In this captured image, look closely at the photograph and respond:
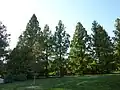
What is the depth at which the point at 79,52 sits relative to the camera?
160 ft

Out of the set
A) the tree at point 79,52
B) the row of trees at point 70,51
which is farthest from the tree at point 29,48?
the tree at point 79,52

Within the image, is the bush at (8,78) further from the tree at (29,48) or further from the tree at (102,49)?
the tree at (102,49)

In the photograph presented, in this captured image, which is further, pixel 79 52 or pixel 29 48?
pixel 79 52

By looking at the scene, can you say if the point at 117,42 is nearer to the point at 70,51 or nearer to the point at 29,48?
the point at 70,51

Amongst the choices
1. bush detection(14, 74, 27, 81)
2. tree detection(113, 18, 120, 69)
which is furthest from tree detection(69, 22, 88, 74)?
bush detection(14, 74, 27, 81)

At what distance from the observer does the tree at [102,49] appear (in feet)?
152

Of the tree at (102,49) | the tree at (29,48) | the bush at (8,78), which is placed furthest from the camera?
the tree at (102,49)

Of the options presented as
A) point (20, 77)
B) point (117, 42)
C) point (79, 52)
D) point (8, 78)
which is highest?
point (117, 42)

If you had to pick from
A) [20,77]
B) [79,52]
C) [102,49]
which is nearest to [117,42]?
[102,49]

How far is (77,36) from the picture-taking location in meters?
49.8

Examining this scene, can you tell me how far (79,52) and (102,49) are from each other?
187 inches

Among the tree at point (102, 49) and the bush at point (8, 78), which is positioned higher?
the tree at point (102, 49)

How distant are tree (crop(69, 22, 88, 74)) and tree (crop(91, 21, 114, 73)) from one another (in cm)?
208

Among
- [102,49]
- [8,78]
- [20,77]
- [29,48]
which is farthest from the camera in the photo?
[102,49]
